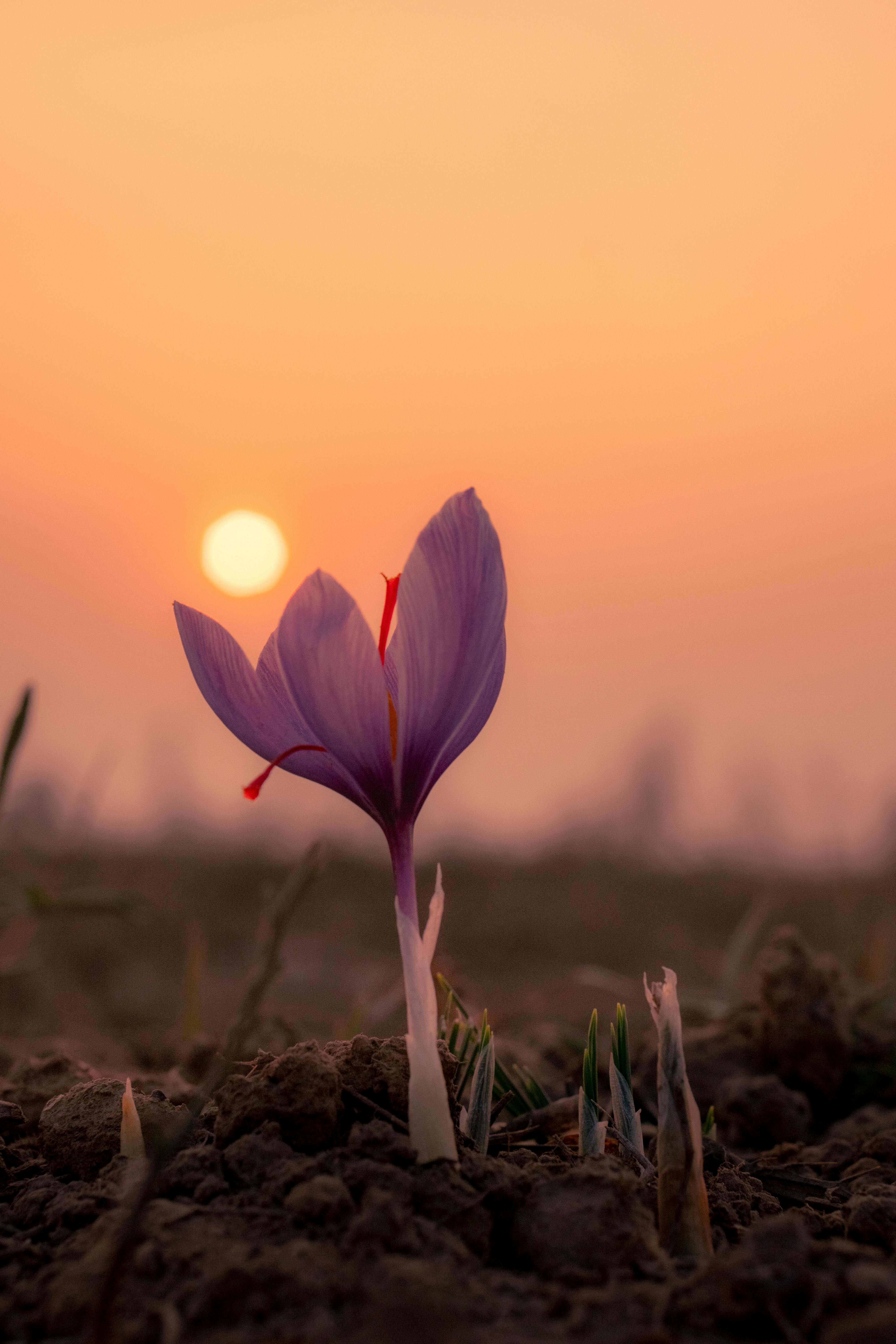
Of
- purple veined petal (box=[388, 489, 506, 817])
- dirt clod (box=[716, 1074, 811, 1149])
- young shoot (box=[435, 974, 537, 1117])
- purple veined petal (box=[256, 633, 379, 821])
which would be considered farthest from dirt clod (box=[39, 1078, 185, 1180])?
dirt clod (box=[716, 1074, 811, 1149])

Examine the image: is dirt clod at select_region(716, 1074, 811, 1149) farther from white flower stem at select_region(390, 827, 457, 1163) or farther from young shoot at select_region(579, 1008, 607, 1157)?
white flower stem at select_region(390, 827, 457, 1163)

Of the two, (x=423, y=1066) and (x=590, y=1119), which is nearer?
(x=423, y=1066)

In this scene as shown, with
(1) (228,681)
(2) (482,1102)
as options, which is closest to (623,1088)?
(2) (482,1102)

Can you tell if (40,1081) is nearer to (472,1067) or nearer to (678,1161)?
(472,1067)

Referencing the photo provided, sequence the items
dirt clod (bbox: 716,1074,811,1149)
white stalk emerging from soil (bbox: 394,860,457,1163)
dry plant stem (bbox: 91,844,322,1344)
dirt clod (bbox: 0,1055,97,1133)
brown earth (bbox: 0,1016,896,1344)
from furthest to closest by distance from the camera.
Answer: dirt clod (bbox: 716,1074,811,1149), dirt clod (bbox: 0,1055,97,1133), white stalk emerging from soil (bbox: 394,860,457,1163), brown earth (bbox: 0,1016,896,1344), dry plant stem (bbox: 91,844,322,1344)

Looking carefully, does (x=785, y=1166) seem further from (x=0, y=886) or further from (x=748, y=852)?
(x=748, y=852)

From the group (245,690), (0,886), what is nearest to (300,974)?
(0,886)
